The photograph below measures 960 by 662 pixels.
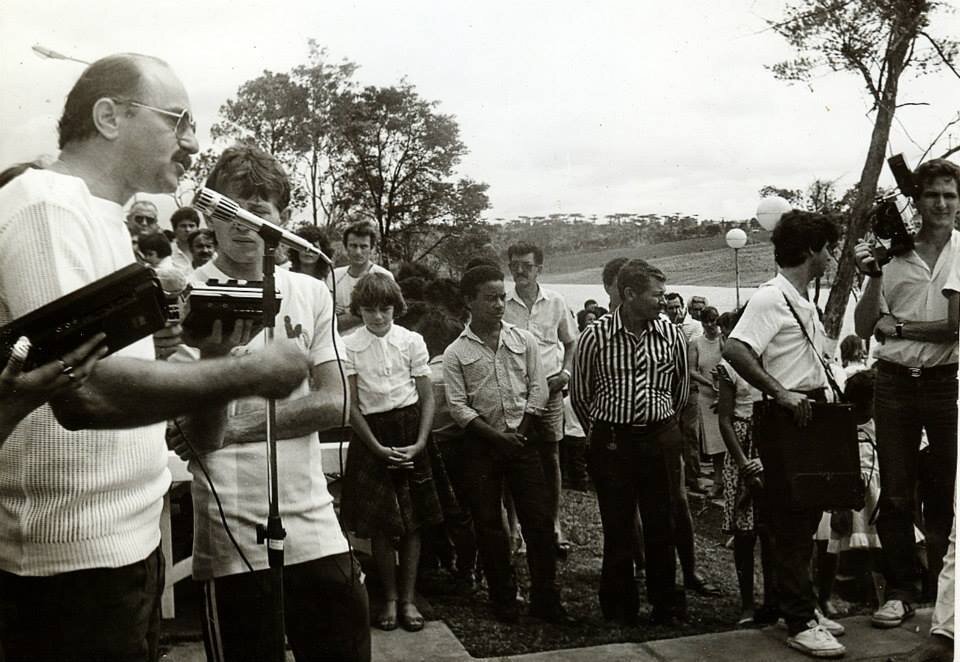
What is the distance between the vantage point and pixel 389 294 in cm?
353

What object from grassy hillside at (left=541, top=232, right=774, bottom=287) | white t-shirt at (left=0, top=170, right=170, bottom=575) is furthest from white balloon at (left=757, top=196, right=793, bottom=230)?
white t-shirt at (left=0, top=170, right=170, bottom=575)

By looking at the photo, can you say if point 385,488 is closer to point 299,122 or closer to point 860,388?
point 299,122

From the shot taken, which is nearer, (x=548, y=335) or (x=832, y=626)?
(x=832, y=626)

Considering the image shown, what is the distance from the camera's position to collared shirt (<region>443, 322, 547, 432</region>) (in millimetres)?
3775

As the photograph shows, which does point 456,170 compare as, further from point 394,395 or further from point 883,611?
point 883,611

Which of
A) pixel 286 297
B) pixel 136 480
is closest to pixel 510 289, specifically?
pixel 286 297

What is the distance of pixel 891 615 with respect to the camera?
354 centimetres

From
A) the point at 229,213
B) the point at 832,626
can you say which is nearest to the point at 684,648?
the point at 832,626

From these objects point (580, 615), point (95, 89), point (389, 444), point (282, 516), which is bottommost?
point (580, 615)

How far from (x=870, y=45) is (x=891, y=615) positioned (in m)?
2.04

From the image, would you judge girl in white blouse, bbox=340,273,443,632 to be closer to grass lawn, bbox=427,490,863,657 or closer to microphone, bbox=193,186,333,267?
grass lawn, bbox=427,490,863,657

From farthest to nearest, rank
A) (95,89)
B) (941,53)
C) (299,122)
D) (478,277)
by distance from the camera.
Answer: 1. (478,277)
2. (941,53)
3. (299,122)
4. (95,89)

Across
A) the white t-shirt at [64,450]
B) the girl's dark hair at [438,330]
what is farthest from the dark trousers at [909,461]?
the white t-shirt at [64,450]

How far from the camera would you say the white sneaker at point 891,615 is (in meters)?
3.54
